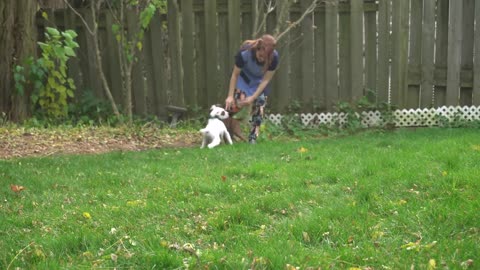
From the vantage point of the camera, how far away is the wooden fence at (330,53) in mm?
7910

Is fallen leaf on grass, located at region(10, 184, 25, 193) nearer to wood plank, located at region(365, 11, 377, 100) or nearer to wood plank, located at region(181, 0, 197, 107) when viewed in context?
wood plank, located at region(181, 0, 197, 107)

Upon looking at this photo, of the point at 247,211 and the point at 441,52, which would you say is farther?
the point at 441,52

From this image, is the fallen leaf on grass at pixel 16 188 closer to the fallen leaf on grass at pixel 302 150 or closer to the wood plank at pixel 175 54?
the fallen leaf on grass at pixel 302 150

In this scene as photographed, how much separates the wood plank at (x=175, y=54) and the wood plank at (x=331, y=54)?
2.01 metres

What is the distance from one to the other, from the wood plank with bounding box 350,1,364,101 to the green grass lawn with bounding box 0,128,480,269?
2.42m

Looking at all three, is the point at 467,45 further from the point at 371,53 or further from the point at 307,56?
the point at 307,56

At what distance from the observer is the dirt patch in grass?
20.9 ft

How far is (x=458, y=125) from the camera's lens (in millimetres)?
7840

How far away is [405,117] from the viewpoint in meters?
8.08

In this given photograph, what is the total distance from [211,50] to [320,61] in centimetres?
149

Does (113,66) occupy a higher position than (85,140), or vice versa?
(113,66)

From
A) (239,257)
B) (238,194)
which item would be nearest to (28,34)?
(238,194)

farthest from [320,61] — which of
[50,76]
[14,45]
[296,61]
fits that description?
[14,45]

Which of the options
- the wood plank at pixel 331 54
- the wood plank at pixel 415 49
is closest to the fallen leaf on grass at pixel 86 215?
the wood plank at pixel 331 54
